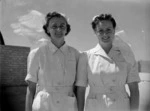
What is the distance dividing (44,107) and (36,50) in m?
0.46

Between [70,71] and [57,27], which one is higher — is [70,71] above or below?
below

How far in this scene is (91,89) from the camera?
1589 mm

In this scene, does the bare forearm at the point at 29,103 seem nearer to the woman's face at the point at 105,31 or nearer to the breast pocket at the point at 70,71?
the breast pocket at the point at 70,71

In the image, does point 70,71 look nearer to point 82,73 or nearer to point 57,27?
point 82,73

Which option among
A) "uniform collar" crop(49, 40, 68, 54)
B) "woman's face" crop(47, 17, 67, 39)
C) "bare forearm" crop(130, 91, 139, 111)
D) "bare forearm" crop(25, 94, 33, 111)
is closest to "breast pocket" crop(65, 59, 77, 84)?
"uniform collar" crop(49, 40, 68, 54)

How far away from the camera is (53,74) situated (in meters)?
1.58

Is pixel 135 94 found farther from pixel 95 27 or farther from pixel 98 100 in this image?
pixel 95 27

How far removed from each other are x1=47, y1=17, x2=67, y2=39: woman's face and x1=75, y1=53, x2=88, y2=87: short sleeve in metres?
0.25

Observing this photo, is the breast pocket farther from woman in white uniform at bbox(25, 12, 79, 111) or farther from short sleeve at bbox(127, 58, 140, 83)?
short sleeve at bbox(127, 58, 140, 83)

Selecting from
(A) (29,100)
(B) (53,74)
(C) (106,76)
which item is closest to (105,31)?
(C) (106,76)

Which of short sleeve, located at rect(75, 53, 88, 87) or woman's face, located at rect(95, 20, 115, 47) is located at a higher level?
woman's face, located at rect(95, 20, 115, 47)

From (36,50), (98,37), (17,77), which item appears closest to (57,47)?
(36,50)

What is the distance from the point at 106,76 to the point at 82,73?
20 centimetres

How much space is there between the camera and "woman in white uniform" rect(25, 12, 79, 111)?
61.9 inches
